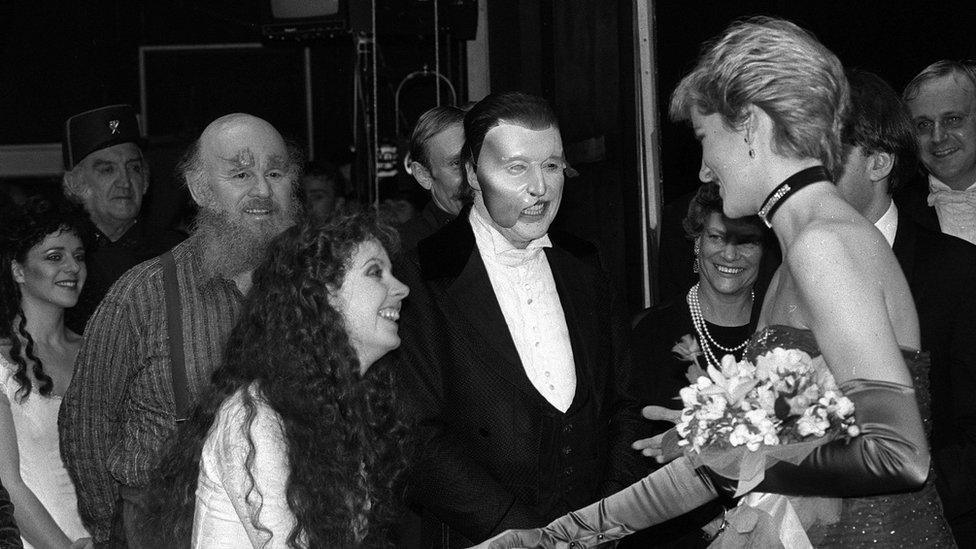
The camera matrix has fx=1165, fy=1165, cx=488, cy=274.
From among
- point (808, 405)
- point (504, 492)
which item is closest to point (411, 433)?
point (504, 492)

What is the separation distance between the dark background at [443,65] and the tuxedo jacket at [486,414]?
1.68 m

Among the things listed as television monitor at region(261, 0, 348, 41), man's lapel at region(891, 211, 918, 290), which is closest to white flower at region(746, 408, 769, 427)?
man's lapel at region(891, 211, 918, 290)

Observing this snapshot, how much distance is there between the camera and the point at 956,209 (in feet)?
14.2

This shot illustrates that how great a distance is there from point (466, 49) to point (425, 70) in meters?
0.33

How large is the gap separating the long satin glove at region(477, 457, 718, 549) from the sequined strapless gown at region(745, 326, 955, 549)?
261 millimetres

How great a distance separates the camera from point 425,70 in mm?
6984

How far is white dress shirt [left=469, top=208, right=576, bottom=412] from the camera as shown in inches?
125

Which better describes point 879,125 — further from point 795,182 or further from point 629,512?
point 629,512

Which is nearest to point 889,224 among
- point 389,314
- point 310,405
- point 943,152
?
point 389,314

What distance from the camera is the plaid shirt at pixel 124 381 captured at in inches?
126

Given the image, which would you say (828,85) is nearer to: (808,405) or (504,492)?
(808,405)

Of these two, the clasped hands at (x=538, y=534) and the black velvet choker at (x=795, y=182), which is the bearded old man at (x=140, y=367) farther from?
the black velvet choker at (x=795, y=182)

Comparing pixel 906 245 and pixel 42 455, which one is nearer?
pixel 906 245

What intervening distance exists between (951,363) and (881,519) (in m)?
0.74
